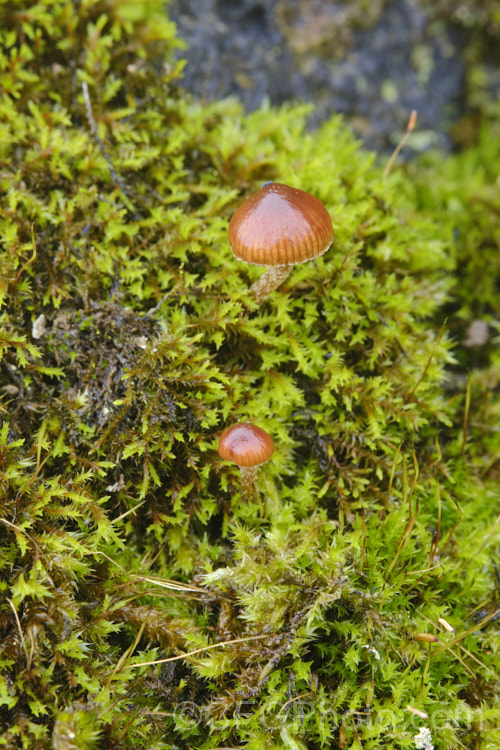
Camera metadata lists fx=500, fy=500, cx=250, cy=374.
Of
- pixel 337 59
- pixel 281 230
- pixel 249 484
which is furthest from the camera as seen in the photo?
pixel 337 59

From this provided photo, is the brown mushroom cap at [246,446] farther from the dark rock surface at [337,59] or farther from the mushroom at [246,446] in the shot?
the dark rock surface at [337,59]

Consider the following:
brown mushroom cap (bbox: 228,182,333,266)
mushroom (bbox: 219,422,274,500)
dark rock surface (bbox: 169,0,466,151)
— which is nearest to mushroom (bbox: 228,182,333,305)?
brown mushroom cap (bbox: 228,182,333,266)

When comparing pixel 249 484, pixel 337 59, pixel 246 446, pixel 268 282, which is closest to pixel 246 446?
pixel 246 446

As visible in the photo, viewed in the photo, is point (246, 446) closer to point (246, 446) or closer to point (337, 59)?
point (246, 446)

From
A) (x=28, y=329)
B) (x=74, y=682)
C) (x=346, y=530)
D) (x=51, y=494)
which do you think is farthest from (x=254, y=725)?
(x=28, y=329)

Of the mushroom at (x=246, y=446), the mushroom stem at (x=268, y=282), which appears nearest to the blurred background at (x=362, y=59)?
the mushroom stem at (x=268, y=282)

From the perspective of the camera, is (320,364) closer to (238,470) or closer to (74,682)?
(238,470)
